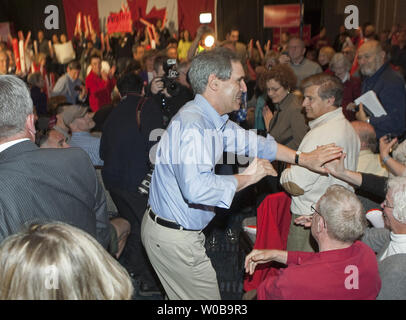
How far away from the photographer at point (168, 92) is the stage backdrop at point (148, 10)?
28.3 feet

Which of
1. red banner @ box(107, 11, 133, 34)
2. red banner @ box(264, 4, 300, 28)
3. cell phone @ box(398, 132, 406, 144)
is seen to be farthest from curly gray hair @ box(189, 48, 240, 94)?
red banner @ box(107, 11, 133, 34)

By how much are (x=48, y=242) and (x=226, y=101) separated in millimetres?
1223

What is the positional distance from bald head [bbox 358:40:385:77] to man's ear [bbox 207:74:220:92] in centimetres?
271

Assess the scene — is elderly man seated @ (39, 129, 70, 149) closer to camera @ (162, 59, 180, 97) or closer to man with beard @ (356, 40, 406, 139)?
camera @ (162, 59, 180, 97)

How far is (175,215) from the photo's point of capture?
6.81ft

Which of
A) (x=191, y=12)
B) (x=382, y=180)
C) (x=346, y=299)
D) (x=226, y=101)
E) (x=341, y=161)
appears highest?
(x=191, y=12)

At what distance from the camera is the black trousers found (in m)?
3.17

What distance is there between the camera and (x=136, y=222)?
3295 mm

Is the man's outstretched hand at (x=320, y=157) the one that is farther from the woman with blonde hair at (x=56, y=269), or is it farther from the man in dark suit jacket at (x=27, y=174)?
the woman with blonde hair at (x=56, y=269)

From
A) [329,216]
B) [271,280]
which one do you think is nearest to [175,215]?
[271,280]

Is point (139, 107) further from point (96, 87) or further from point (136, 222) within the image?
point (96, 87)

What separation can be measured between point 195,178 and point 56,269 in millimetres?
874

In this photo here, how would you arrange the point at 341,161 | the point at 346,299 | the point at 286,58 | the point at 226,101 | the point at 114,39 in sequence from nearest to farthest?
the point at 346,299 → the point at 226,101 → the point at 341,161 → the point at 286,58 → the point at 114,39
